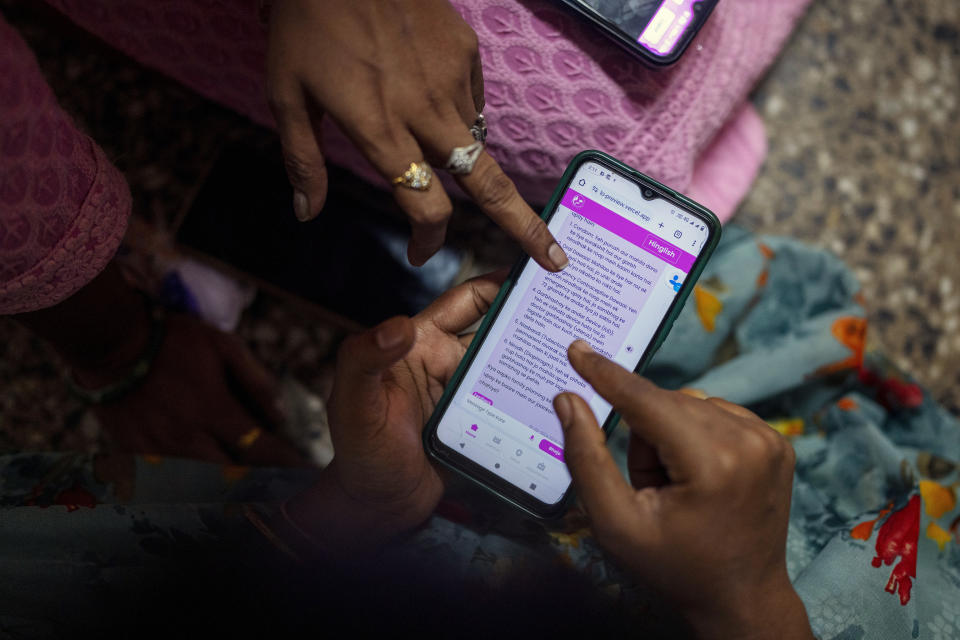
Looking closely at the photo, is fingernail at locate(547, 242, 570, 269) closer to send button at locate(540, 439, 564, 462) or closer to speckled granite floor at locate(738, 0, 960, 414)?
send button at locate(540, 439, 564, 462)

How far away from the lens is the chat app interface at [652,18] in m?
0.51

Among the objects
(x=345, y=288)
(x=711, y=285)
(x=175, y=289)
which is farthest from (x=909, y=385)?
(x=175, y=289)

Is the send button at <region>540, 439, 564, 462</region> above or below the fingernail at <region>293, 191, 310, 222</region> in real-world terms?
below

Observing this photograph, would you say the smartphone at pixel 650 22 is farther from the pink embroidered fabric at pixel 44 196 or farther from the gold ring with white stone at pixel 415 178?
the pink embroidered fabric at pixel 44 196

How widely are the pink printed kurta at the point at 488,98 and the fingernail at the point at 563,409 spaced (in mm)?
228

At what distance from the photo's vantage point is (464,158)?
0.43 meters

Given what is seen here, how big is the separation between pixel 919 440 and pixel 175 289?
919 mm

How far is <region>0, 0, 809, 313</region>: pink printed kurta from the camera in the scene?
1.39 ft

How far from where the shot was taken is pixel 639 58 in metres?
0.52

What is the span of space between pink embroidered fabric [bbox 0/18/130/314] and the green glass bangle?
24 centimetres

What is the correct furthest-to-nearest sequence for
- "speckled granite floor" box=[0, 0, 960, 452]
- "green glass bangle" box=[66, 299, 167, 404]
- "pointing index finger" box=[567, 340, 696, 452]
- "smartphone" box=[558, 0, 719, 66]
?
"speckled granite floor" box=[0, 0, 960, 452] → "green glass bangle" box=[66, 299, 167, 404] → "smartphone" box=[558, 0, 719, 66] → "pointing index finger" box=[567, 340, 696, 452]

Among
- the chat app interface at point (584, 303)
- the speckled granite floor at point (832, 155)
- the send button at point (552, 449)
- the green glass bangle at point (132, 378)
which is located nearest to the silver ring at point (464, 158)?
the chat app interface at point (584, 303)

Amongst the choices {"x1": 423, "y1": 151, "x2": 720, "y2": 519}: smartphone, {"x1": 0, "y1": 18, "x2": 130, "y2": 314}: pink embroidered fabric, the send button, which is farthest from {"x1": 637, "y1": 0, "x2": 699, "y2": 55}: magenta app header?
{"x1": 0, "y1": 18, "x2": 130, "y2": 314}: pink embroidered fabric

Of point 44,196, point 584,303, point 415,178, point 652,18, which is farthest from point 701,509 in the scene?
point 44,196
